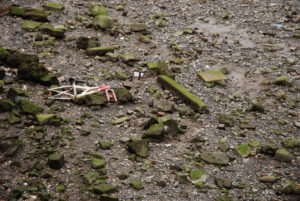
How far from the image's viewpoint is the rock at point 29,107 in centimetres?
669

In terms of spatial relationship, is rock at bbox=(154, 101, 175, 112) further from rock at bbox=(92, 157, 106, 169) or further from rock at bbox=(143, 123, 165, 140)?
rock at bbox=(92, 157, 106, 169)

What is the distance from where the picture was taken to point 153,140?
6.50 meters

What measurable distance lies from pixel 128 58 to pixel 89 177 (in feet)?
12.7

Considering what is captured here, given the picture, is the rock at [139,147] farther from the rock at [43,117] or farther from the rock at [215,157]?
the rock at [43,117]

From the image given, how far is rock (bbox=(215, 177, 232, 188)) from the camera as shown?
5663 mm

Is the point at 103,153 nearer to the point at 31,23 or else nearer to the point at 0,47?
the point at 0,47

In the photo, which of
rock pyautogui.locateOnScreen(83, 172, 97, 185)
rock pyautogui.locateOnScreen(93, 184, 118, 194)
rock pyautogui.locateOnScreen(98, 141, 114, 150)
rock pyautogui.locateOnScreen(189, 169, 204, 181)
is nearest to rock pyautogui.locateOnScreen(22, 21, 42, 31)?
rock pyautogui.locateOnScreen(98, 141, 114, 150)

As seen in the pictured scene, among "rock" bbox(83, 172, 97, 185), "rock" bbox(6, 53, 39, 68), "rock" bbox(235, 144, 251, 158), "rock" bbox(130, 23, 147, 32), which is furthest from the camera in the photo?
"rock" bbox(130, 23, 147, 32)

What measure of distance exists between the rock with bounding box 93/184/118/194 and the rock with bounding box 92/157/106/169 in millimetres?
→ 405

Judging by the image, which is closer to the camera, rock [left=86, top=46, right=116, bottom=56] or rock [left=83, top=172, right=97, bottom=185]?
rock [left=83, top=172, right=97, bottom=185]

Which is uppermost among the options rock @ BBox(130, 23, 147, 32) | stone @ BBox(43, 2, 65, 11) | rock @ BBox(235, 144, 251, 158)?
stone @ BBox(43, 2, 65, 11)

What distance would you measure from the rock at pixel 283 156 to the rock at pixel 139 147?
199 cm

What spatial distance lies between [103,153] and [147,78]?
2.71 m

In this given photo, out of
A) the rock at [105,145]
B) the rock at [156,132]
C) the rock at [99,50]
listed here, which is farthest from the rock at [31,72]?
the rock at [156,132]
